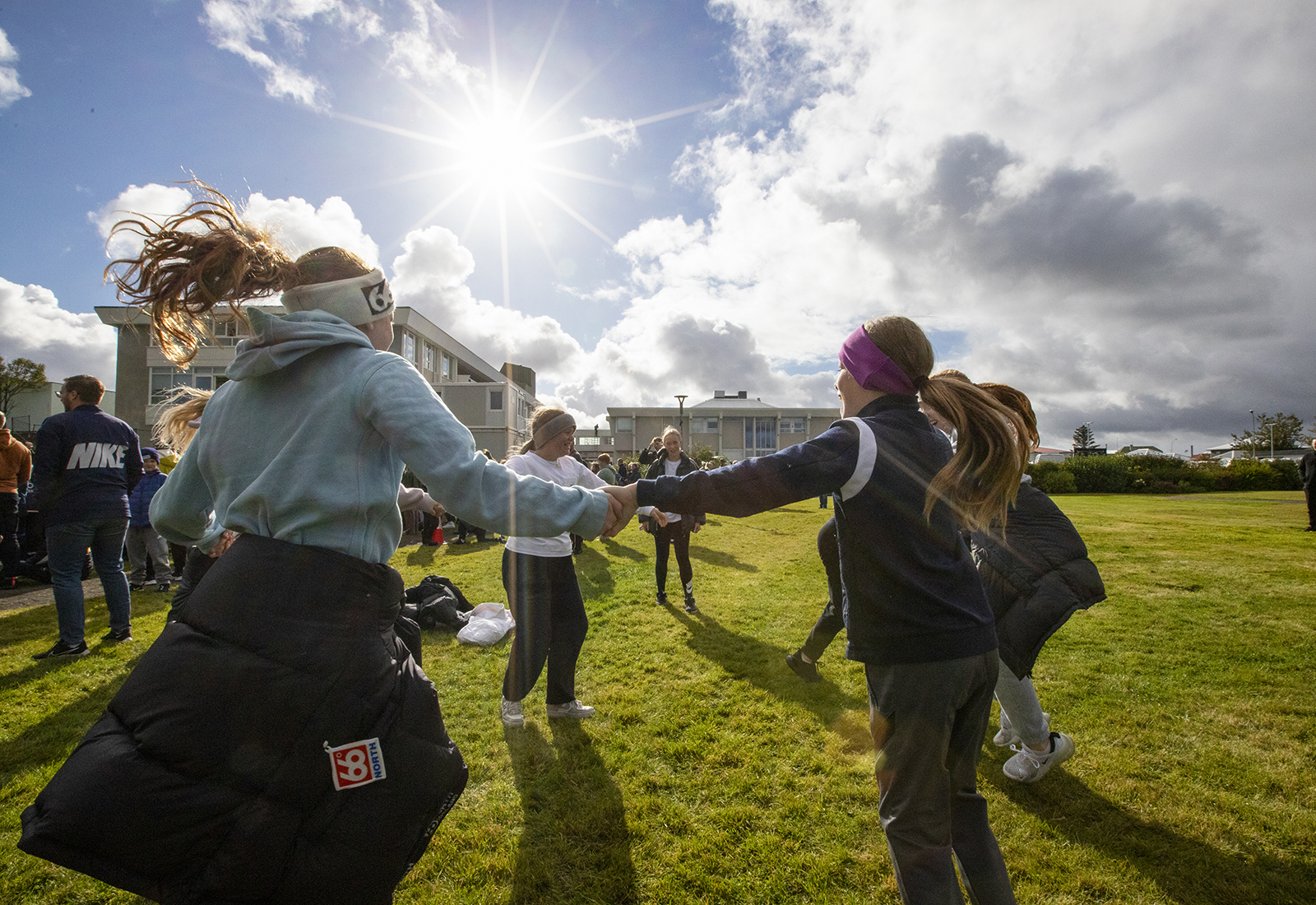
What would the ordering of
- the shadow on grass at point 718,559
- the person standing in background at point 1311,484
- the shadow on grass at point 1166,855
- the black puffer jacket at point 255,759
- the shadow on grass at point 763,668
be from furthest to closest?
→ the person standing in background at point 1311,484, the shadow on grass at point 718,559, the shadow on grass at point 763,668, the shadow on grass at point 1166,855, the black puffer jacket at point 255,759

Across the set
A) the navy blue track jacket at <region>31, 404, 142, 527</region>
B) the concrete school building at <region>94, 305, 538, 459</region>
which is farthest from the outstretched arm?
the concrete school building at <region>94, 305, 538, 459</region>

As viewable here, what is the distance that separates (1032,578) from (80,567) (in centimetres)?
780

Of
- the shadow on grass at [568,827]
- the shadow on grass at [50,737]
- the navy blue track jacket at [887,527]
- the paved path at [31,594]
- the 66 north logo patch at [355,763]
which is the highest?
the navy blue track jacket at [887,527]

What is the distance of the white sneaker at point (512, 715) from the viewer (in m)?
4.39

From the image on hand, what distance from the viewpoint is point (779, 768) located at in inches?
150

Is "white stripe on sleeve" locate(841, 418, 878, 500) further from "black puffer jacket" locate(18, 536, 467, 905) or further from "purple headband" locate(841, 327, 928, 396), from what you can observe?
"black puffer jacket" locate(18, 536, 467, 905)

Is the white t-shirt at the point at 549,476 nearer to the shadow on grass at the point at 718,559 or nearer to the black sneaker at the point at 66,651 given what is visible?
the black sneaker at the point at 66,651

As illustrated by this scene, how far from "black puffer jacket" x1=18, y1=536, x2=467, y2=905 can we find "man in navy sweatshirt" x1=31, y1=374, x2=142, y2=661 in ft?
19.5

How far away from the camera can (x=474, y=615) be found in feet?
22.6

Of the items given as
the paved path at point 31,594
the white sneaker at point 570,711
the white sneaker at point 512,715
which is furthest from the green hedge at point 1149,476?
the paved path at point 31,594

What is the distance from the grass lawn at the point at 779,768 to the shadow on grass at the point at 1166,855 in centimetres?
1

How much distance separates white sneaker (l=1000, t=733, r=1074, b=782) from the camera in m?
3.53

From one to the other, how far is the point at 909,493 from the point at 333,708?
1.80 metres

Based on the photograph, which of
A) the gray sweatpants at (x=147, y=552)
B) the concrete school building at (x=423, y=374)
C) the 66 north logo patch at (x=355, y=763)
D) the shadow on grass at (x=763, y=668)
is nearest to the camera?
the 66 north logo patch at (x=355, y=763)
